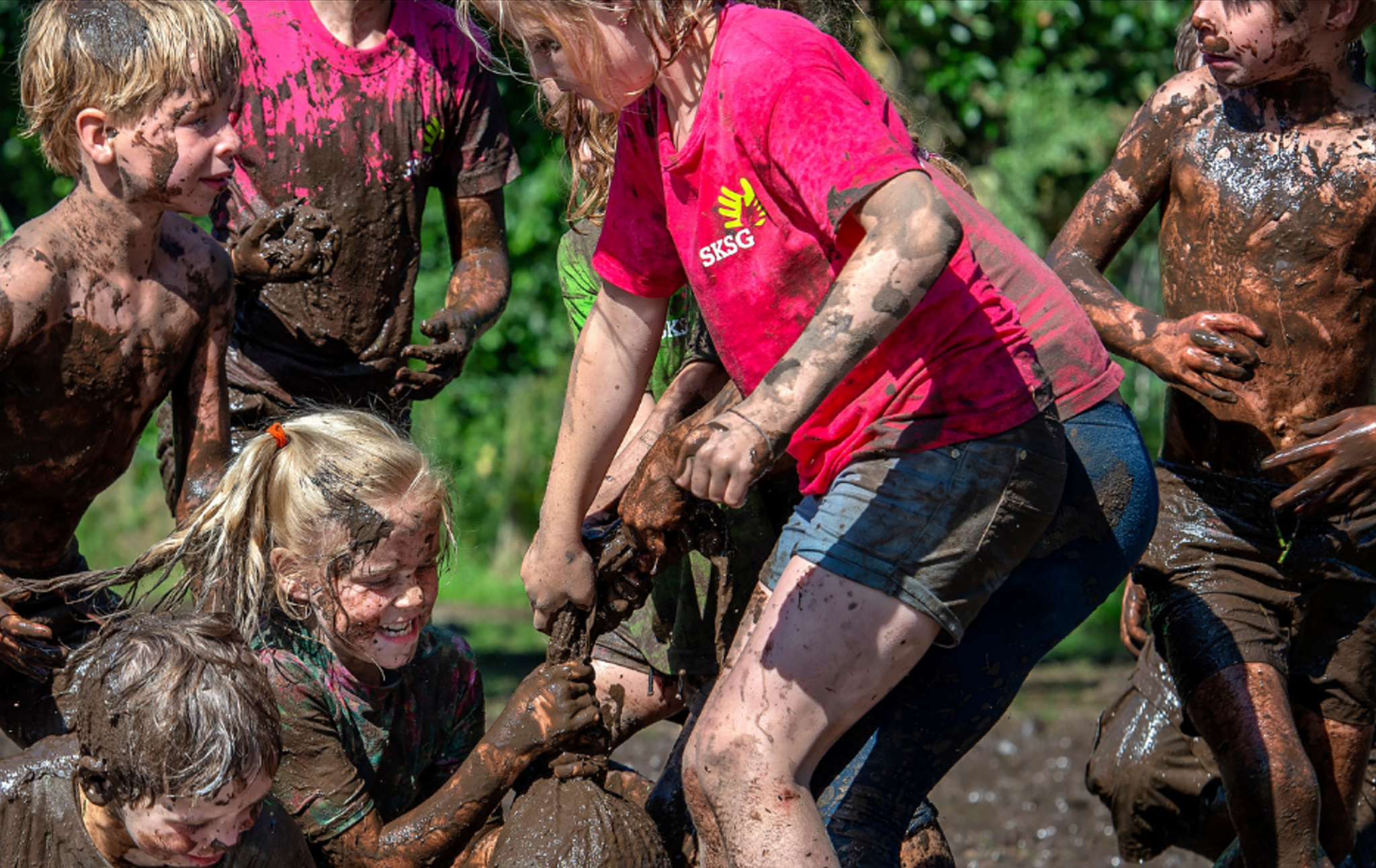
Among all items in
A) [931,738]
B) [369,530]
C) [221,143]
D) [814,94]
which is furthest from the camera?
[221,143]

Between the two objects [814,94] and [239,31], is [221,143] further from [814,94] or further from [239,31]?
[814,94]

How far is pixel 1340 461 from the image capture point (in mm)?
2895

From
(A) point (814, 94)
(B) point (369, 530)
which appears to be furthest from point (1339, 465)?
(B) point (369, 530)

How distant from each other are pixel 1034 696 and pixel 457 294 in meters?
4.18

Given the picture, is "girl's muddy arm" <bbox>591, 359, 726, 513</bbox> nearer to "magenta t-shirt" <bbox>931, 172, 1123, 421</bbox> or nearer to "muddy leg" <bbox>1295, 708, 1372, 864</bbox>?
"magenta t-shirt" <bbox>931, 172, 1123, 421</bbox>

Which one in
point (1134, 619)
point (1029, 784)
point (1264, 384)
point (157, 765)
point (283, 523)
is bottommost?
point (1029, 784)

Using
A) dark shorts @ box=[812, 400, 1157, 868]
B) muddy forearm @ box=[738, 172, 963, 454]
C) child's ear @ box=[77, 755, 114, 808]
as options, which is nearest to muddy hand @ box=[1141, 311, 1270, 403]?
dark shorts @ box=[812, 400, 1157, 868]

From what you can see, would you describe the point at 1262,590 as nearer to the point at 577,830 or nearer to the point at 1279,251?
the point at 1279,251

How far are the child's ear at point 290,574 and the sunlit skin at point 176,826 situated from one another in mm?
484

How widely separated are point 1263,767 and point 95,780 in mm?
2258

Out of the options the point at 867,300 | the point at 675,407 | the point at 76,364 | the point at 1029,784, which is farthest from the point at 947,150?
the point at 867,300

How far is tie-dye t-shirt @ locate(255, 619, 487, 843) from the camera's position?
2637mm

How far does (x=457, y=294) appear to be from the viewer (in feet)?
12.1

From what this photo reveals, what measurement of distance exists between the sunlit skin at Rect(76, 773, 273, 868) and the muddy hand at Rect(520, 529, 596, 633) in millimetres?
605
